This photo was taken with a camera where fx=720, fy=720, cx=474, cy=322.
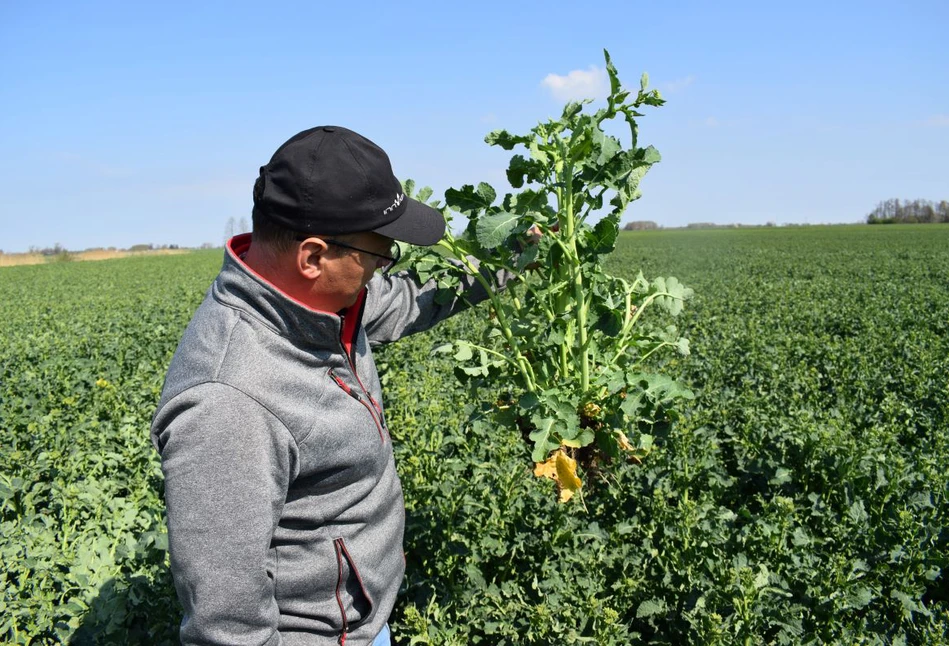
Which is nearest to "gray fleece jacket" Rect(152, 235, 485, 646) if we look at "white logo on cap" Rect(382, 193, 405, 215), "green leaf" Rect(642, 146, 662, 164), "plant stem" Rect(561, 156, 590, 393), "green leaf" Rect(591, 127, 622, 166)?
"white logo on cap" Rect(382, 193, 405, 215)

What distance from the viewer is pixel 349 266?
1842 millimetres

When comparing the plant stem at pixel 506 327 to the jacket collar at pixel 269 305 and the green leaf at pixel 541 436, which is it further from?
the jacket collar at pixel 269 305

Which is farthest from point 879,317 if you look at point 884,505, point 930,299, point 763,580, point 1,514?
point 1,514

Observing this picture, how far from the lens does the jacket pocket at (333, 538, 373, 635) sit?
1893 mm

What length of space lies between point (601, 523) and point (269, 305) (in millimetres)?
3071

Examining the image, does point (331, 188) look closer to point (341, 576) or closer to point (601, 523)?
point (341, 576)

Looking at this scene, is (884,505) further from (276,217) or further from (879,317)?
(879,317)

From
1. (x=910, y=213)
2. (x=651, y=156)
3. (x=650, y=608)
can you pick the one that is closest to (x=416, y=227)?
(x=651, y=156)

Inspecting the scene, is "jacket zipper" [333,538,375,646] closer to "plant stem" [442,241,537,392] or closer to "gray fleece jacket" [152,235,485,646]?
"gray fleece jacket" [152,235,485,646]

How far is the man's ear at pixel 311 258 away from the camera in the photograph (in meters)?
1.76

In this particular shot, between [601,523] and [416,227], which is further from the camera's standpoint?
[601,523]

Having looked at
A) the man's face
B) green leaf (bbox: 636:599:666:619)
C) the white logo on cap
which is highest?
the white logo on cap

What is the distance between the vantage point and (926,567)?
3457 millimetres

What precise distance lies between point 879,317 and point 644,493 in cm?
911
